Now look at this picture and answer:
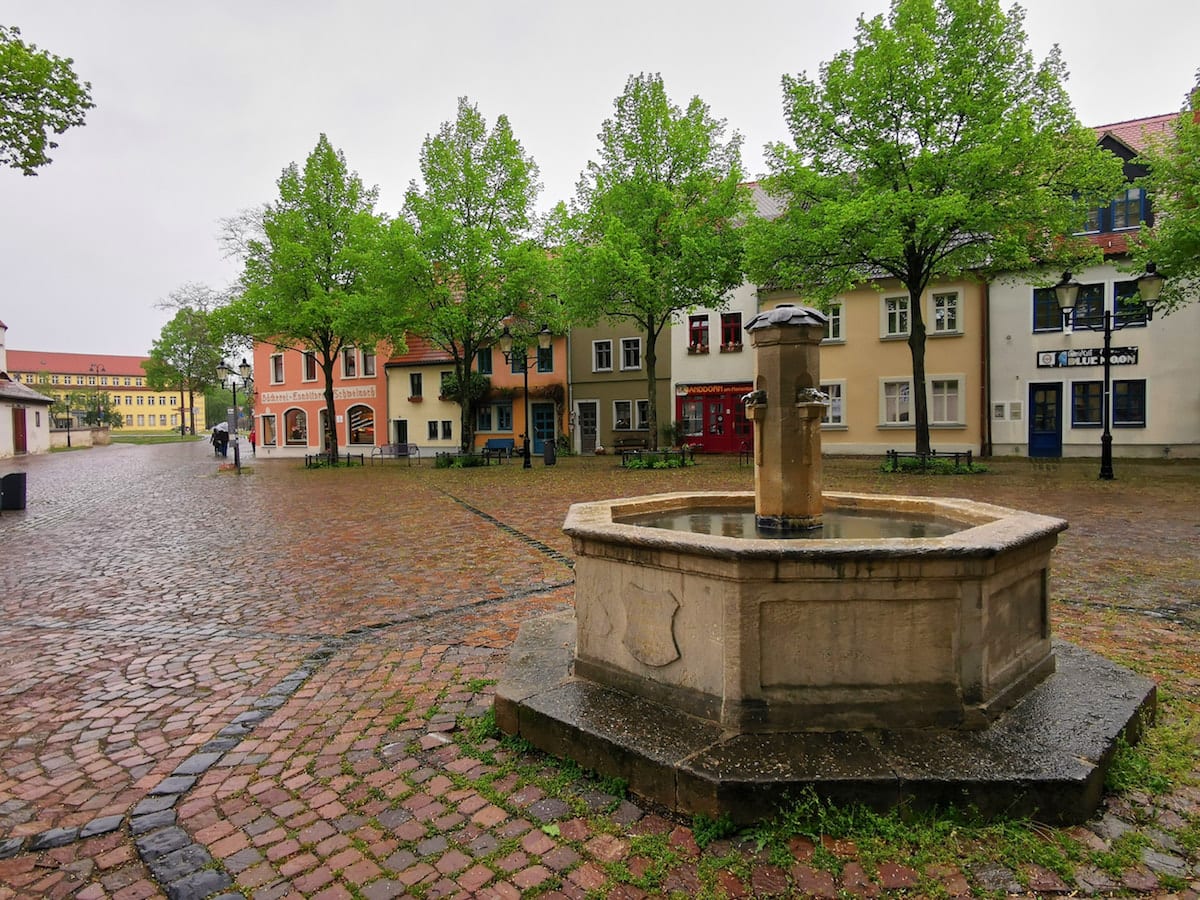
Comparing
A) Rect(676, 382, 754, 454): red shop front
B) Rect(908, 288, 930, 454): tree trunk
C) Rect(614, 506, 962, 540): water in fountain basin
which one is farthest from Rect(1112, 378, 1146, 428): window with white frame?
Rect(614, 506, 962, 540): water in fountain basin

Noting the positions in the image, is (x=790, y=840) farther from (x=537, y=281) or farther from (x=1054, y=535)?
(x=537, y=281)

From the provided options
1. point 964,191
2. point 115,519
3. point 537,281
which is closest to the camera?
point 115,519

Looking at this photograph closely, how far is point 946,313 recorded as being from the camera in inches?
1016

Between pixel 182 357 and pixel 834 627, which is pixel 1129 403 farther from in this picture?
pixel 182 357

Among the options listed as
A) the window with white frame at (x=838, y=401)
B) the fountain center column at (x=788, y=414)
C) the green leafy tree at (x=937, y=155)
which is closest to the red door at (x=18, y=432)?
the green leafy tree at (x=937, y=155)

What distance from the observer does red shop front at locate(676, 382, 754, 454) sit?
30.4 m

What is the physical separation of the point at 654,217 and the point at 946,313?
38.9 feet

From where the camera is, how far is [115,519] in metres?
13.4

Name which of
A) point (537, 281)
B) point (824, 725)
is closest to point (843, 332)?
point (537, 281)

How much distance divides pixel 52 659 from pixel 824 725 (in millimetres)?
5667

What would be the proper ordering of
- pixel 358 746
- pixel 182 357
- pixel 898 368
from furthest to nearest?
pixel 182 357 < pixel 898 368 < pixel 358 746

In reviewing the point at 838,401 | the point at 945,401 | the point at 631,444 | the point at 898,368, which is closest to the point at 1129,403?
the point at 945,401

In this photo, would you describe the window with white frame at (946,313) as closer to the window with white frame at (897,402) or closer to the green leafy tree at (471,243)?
the window with white frame at (897,402)

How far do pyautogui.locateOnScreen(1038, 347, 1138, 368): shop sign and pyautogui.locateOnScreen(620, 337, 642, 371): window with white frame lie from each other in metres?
16.4
